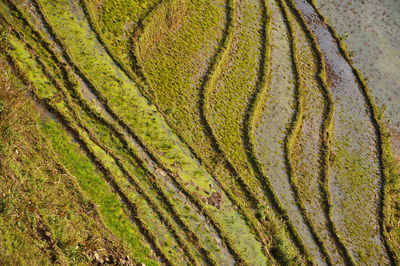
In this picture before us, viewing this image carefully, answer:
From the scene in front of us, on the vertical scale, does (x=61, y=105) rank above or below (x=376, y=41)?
below

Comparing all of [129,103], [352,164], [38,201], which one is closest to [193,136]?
[129,103]

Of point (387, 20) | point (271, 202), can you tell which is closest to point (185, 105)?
point (271, 202)

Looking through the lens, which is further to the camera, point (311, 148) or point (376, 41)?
point (376, 41)

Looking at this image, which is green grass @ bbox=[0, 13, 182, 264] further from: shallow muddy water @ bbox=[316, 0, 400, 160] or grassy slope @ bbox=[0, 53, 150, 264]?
shallow muddy water @ bbox=[316, 0, 400, 160]

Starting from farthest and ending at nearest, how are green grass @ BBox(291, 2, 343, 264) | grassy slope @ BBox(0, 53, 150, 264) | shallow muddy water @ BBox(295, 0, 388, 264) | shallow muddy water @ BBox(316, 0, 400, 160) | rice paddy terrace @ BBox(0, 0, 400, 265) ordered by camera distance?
1. shallow muddy water @ BBox(316, 0, 400, 160)
2. shallow muddy water @ BBox(295, 0, 388, 264)
3. green grass @ BBox(291, 2, 343, 264)
4. rice paddy terrace @ BBox(0, 0, 400, 265)
5. grassy slope @ BBox(0, 53, 150, 264)

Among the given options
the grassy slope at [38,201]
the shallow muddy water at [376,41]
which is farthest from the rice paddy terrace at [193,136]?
the shallow muddy water at [376,41]

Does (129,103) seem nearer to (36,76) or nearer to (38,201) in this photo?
(36,76)

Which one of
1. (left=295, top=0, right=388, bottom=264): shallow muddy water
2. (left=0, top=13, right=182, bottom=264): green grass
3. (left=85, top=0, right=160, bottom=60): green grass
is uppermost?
(left=85, top=0, right=160, bottom=60): green grass

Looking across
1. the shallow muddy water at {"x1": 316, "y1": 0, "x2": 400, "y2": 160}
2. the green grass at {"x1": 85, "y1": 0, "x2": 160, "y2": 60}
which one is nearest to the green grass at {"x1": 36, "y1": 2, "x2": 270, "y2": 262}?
the green grass at {"x1": 85, "y1": 0, "x2": 160, "y2": 60}

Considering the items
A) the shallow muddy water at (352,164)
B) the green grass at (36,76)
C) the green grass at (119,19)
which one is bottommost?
the shallow muddy water at (352,164)

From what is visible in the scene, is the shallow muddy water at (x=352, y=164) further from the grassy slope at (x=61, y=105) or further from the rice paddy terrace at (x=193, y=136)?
the grassy slope at (x=61, y=105)
